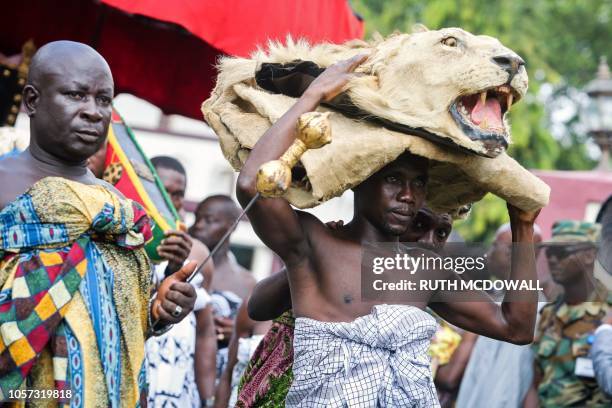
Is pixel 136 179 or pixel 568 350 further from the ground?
pixel 136 179

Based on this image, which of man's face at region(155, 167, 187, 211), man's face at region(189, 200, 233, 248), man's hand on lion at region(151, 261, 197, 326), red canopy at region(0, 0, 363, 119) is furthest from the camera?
man's face at region(189, 200, 233, 248)

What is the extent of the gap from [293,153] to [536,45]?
1655 centimetres

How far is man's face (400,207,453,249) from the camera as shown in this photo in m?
4.21

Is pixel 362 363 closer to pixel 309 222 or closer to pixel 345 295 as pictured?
pixel 345 295

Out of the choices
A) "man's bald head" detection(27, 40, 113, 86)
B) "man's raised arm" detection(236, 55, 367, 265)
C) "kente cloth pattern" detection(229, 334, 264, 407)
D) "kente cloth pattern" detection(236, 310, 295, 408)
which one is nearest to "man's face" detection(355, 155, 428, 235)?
"man's raised arm" detection(236, 55, 367, 265)

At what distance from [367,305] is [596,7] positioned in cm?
2135

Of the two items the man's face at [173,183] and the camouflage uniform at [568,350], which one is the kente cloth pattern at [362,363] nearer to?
the camouflage uniform at [568,350]

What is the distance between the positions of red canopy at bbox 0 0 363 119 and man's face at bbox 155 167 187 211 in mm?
720

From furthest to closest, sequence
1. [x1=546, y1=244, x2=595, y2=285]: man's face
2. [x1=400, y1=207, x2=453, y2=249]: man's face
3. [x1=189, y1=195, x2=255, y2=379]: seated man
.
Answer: [x1=189, y1=195, x2=255, y2=379]: seated man
[x1=546, y1=244, x2=595, y2=285]: man's face
[x1=400, y1=207, x2=453, y2=249]: man's face

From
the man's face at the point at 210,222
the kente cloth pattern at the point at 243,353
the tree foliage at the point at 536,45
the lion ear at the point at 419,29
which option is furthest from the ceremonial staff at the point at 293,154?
the tree foliage at the point at 536,45

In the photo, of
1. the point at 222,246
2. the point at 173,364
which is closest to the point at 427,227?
the point at 173,364

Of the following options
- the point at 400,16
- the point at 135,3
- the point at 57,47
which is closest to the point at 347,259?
the point at 57,47

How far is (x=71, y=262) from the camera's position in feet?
11.1

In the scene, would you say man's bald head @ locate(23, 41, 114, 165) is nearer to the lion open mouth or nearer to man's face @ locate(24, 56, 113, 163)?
man's face @ locate(24, 56, 113, 163)
